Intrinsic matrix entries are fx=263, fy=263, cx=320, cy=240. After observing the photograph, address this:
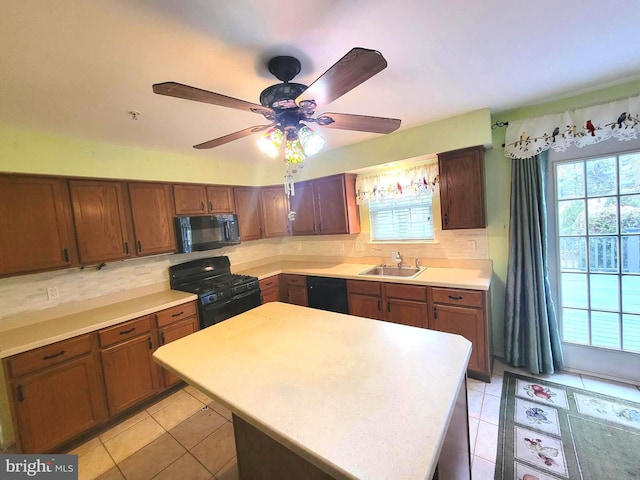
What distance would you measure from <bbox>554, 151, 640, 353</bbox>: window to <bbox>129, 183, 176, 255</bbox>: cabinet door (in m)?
3.75

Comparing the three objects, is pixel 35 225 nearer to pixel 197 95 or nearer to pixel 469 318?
pixel 197 95

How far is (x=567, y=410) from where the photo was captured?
1943 millimetres

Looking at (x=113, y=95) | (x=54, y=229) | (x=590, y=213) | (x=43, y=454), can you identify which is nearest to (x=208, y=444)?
(x=43, y=454)

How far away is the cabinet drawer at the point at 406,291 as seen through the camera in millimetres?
2533

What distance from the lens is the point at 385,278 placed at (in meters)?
2.72

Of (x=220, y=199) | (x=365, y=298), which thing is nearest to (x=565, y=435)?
(x=365, y=298)

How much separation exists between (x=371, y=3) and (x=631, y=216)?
256 centimetres

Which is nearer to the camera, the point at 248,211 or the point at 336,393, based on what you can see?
the point at 336,393

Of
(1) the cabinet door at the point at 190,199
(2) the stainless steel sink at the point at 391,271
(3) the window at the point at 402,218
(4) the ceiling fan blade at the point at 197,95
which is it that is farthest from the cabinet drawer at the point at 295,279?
(4) the ceiling fan blade at the point at 197,95

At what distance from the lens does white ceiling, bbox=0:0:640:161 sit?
1.05 metres

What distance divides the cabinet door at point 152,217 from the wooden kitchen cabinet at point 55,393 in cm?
94

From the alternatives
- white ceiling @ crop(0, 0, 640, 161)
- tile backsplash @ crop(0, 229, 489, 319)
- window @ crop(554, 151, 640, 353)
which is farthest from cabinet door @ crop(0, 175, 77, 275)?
window @ crop(554, 151, 640, 353)

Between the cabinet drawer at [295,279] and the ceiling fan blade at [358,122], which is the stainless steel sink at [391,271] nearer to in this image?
the cabinet drawer at [295,279]

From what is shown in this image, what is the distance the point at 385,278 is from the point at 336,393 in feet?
6.08
